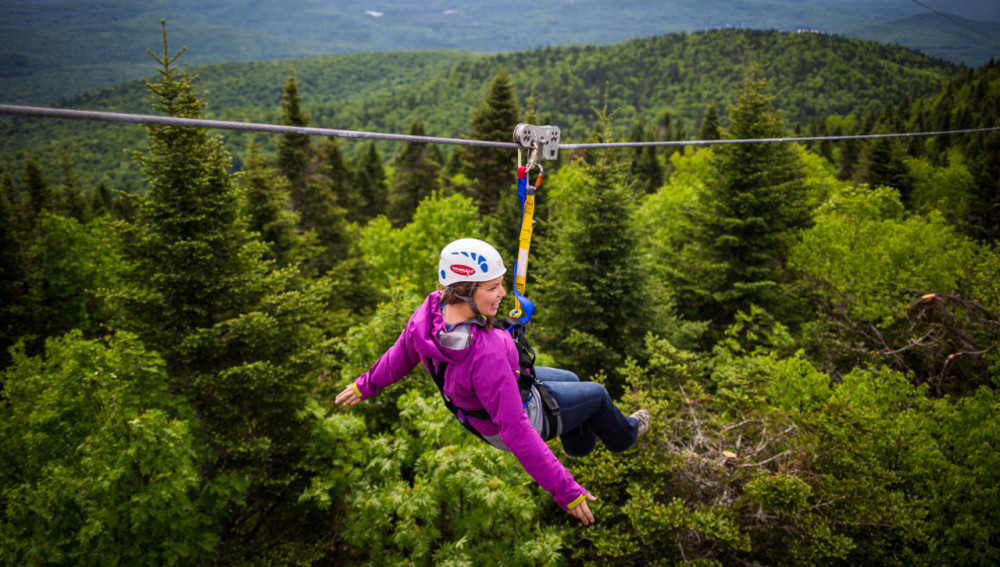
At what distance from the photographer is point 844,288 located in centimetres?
1566

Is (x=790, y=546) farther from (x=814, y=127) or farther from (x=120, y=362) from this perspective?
(x=814, y=127)

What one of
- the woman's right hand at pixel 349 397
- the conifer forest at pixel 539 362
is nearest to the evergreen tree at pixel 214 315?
the conifer forest at pixel 539 362

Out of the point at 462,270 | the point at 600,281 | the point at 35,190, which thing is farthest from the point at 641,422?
the point at 35,190

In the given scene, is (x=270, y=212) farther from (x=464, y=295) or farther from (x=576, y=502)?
(x=576, y=502)

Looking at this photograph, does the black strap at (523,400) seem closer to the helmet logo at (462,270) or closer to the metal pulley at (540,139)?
the helmet logo at (462,270)

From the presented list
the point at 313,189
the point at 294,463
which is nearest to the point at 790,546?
the point at 294,463

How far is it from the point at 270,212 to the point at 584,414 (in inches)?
660

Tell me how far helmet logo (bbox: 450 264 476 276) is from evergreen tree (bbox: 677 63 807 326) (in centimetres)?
1489

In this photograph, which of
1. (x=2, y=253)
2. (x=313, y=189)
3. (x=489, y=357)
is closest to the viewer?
(x=489, y=357)

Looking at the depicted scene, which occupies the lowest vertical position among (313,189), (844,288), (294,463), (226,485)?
(294,463)

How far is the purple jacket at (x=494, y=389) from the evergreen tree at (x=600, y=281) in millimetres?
9998

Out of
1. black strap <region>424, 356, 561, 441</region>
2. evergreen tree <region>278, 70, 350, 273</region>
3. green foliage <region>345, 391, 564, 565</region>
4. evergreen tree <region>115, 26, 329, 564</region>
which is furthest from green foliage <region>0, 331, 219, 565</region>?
evergreen tree <region>278, 70, 350, 273</region>

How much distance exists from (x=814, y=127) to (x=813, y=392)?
7643 centimetres

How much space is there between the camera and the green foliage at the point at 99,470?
6.68 m
